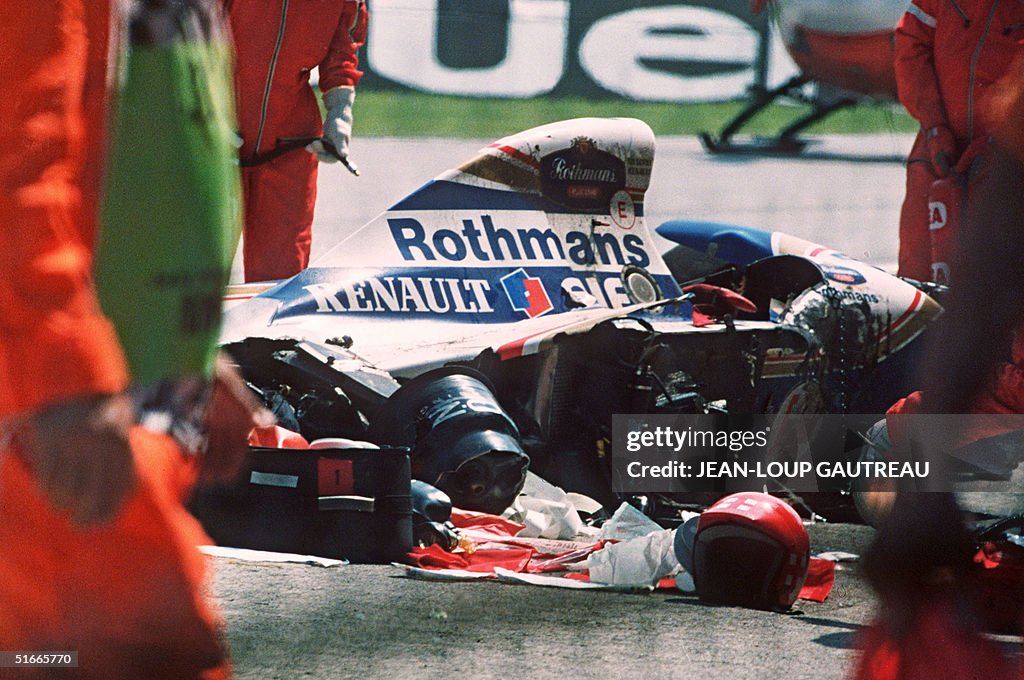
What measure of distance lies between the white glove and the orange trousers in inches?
173

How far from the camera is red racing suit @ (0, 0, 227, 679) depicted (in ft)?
5.01

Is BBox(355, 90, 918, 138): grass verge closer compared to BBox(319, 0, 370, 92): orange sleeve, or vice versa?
BBox(319, 0, 370, 92): orange sleeve

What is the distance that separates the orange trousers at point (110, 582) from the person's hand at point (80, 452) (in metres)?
0.05

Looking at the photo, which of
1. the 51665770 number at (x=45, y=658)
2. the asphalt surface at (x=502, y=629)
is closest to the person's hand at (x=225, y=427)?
the 51665770 number at (x=45, y=658)

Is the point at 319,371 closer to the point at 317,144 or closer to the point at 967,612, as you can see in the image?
the point at 317,144

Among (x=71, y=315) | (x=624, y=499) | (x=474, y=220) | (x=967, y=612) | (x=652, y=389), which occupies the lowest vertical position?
(x=624, y=499)

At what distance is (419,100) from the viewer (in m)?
11.2

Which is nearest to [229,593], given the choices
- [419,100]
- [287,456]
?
[287,456]

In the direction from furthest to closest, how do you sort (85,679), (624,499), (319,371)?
1. (624,499)
2. (319,371)
3. (85,679)

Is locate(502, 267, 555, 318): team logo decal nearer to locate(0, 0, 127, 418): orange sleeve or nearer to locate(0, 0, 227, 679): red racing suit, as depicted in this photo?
locate(0, 0, 227, 679): red racing suit

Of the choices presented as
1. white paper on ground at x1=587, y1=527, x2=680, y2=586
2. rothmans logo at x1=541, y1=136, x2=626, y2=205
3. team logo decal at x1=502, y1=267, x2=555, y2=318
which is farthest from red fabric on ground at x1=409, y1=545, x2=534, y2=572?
rothmans logo at x1=541, y1=136, x2=626, y2=205

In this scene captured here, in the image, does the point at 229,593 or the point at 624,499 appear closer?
the point at 229,593

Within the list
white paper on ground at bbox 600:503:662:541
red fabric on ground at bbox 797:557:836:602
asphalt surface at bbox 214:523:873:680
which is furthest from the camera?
white paper on ground at bbox 600:503:662:541

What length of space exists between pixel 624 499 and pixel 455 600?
1246mm
